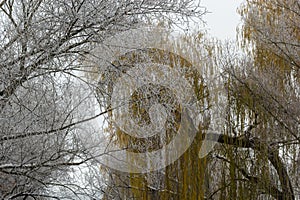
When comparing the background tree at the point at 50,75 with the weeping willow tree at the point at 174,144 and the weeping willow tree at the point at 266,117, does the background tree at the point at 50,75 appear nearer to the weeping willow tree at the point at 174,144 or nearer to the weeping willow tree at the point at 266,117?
the weeping willow tree at the point at 174,144

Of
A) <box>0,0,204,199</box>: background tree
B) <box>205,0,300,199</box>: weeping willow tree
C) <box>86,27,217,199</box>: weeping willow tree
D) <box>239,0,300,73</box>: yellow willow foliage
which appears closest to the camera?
<box>0,0,204,199</box>: background tree

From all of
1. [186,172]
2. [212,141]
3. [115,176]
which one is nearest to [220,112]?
[212,141]

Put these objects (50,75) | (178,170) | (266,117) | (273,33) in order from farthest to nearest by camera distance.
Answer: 1. (178,170)
2. (273,33)
3. (266,117)
4. (50,75)

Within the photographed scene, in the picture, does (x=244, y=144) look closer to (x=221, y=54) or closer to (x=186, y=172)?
(x=186, y=172)

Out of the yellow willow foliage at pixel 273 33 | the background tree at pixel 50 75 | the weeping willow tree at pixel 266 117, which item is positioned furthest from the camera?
the yellow willow foliage at pixel 273 33

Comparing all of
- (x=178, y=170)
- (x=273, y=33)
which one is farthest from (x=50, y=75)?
(x=273, y=33)

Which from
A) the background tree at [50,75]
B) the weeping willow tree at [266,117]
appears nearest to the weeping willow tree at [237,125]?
the weeping willow tree at [266,117]

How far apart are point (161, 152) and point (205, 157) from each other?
564 millimetres

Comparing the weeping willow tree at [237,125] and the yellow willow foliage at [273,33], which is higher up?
the yellow willow foliage at [273,33]

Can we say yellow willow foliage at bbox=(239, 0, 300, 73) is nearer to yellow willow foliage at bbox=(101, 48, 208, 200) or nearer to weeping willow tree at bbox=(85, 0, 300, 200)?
weeping willow tree at bbox=(85, 0, 300, 200)

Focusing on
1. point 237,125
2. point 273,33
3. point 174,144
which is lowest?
point 174,144

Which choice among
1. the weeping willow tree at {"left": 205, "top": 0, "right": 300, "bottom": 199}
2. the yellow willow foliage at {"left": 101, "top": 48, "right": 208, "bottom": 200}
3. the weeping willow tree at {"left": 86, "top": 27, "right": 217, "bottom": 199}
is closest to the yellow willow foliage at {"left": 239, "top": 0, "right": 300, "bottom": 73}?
the weeping willow tree at {"left": 205, "top": 0, "right": 300, "bottom": 199}

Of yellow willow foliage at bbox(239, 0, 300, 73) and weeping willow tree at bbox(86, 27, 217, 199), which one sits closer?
weeping willow tree at bbox(86, 27, 217, 199)

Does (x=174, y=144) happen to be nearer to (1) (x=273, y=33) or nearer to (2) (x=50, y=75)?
(1) (x=273, y=33)
